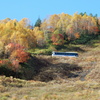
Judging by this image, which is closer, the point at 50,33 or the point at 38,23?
the point at 50,33

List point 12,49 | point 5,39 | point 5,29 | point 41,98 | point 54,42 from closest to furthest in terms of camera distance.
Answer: point 41,98 → point 12,49 → point 5,39 → point 5,29 → point 54,42

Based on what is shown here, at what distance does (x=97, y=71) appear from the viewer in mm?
36719

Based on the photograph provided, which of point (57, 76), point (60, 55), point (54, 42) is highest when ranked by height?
point (54, 42)

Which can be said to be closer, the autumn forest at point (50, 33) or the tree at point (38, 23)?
the autumn forest at point (50, 33)

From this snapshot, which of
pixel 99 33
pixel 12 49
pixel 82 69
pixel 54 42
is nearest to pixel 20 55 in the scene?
pixel 12 49

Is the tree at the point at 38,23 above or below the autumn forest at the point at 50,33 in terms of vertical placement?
above

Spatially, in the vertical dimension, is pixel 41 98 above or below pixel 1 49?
below

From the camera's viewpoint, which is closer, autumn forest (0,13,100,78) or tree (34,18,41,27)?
autumn forest (0,13,100,78)

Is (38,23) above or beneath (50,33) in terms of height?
above

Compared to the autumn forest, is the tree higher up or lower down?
higher up

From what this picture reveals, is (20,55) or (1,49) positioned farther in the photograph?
(1,49)

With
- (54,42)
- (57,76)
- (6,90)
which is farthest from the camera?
(54,42)

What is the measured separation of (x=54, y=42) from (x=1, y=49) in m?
30.8

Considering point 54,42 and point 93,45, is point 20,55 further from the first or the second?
point 93,45
